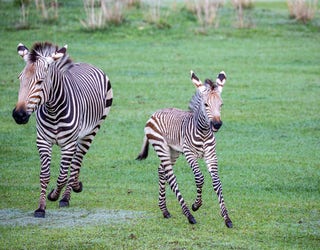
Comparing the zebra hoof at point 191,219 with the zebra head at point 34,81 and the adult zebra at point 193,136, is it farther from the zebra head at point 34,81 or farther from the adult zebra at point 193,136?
the zebra head at point 34,81

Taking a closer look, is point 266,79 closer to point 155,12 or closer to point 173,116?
point 155,12

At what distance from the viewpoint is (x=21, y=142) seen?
14.6 meters

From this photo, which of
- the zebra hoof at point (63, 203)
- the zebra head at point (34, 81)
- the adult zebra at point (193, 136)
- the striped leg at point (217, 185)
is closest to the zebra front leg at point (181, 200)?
the adult zebra at point (193, 136)

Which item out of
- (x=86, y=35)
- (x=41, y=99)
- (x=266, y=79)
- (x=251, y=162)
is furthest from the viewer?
(x=86, y=35)

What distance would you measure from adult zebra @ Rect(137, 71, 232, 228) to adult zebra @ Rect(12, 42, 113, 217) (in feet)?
3.24

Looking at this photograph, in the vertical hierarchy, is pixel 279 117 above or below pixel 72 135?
below

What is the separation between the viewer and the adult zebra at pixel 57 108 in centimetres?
981

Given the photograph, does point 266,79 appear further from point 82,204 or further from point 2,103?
point 82,204

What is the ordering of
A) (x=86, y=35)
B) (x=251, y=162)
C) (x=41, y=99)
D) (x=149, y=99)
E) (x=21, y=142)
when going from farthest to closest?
(x=86, y=35), (x=149, y=99), (x=21, y=142), (x=251, y=162), (x=41, y=99)

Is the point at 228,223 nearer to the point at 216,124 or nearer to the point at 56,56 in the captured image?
the point at 216,124

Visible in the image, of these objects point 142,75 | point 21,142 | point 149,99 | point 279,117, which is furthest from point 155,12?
point 21,142

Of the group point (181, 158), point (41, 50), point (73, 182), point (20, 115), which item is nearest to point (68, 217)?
point (73, 182)

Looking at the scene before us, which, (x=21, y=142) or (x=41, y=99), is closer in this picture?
(x=41, y=99)

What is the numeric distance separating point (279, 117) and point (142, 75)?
469 centimetres
